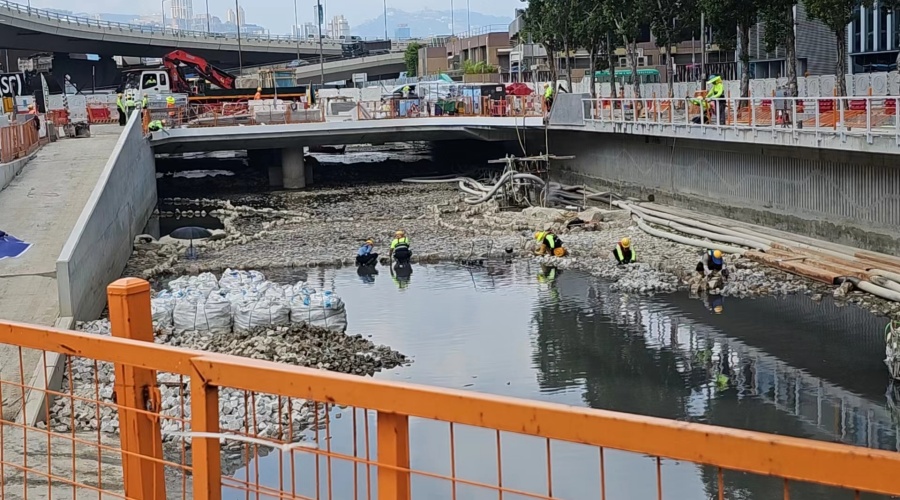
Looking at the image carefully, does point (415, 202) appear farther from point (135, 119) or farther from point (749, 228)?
point (749, 228)

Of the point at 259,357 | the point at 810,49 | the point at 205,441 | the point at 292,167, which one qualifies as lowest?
the point at 259,357

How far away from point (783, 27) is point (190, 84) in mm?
39278

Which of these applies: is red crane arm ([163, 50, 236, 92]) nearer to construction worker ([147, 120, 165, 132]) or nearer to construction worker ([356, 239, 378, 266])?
construction worker ([147, 120, 165, 132])

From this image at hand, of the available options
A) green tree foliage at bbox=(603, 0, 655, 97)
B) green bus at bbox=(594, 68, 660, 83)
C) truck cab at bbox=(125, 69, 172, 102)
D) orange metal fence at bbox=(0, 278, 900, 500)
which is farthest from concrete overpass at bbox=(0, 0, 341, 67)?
orange metal fence at bbox=(0, 278, 900, 500)

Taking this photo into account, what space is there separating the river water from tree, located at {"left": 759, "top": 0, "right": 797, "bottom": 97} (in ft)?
30.8

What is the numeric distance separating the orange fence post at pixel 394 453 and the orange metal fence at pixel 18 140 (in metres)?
29.8

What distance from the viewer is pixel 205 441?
407cm

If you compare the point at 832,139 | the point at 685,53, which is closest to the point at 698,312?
the point at 832,139

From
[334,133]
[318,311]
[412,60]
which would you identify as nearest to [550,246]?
[318,311]

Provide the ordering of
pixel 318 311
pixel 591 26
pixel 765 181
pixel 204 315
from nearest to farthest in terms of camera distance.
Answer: pixel 204 315, pixel 318 311, pixel 765 181, pixel 591 26

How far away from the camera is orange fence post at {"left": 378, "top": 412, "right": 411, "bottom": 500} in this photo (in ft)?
11.6

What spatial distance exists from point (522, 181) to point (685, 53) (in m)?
38.2

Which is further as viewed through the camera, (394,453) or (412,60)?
(412,60)

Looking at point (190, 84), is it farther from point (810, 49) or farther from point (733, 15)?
point (733, 15)
